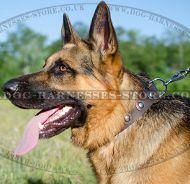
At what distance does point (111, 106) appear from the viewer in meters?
5.09

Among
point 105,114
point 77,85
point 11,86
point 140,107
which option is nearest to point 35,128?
point 11,86

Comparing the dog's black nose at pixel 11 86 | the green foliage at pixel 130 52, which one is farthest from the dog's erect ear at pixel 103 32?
the green foliage at pixel 130 52

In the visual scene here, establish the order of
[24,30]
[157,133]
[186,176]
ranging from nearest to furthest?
[186,176], [157,133], [24,30]

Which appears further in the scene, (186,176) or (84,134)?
(84,134)

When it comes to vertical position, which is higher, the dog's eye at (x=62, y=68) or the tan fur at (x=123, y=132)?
the dog's eye at (x=62, y=68)

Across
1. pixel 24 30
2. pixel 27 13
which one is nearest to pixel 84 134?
pixel 27 13

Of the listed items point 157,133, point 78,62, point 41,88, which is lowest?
point 157,133

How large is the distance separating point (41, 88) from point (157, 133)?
1573mm

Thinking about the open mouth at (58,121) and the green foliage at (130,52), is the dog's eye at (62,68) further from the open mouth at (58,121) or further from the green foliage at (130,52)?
the green foliage at (130,52)

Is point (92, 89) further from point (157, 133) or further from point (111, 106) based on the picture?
point (157, 133)

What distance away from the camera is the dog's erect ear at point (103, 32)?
4914mm

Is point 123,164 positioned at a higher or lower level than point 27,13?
lower

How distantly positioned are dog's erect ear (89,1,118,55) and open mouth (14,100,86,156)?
0.81 metres

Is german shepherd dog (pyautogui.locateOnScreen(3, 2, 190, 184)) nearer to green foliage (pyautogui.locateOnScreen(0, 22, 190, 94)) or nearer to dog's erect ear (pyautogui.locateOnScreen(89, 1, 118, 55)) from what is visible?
dog's erect ear (pyautogui.locateOnScreen(89, 1, 118, 55))
